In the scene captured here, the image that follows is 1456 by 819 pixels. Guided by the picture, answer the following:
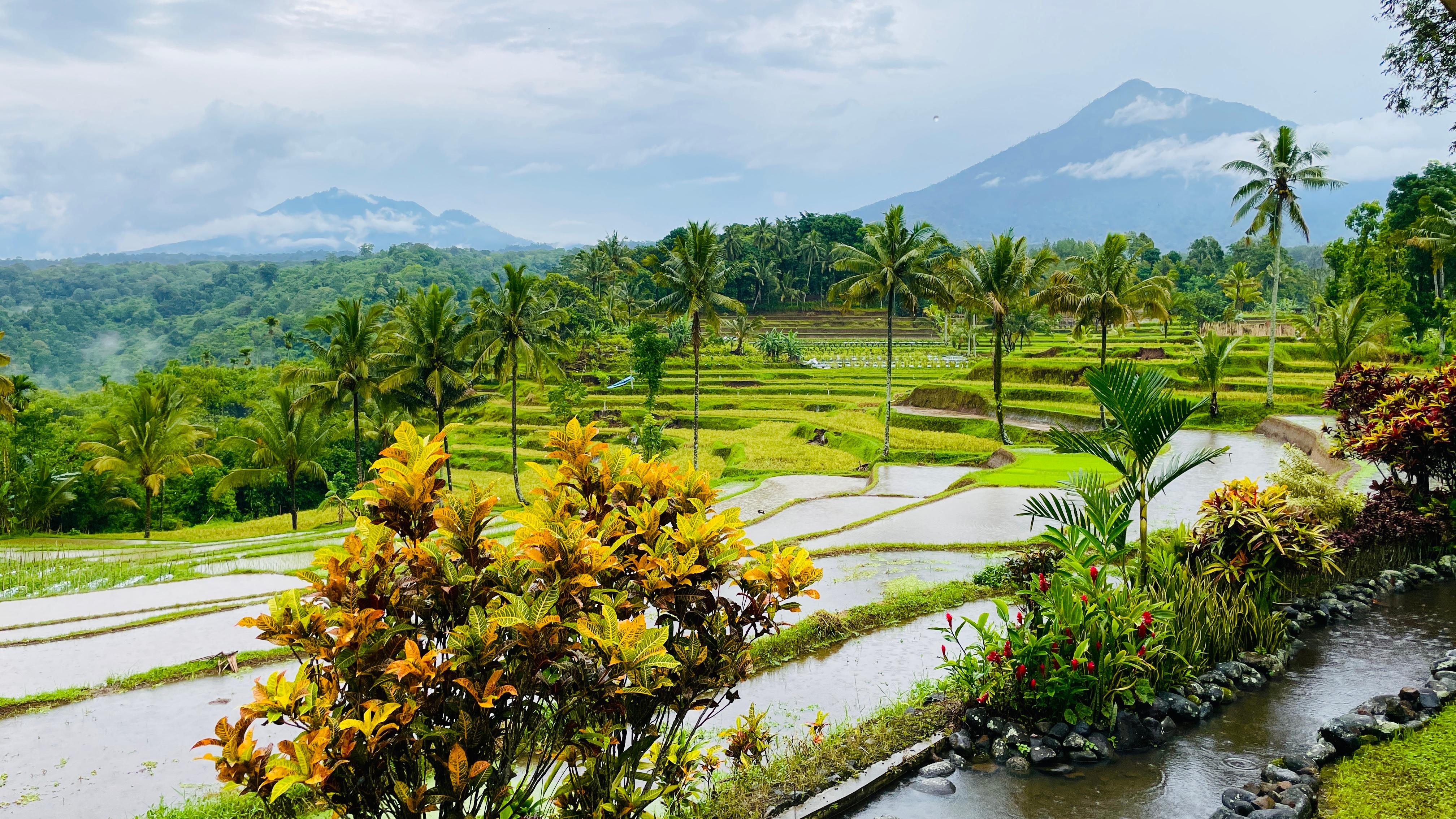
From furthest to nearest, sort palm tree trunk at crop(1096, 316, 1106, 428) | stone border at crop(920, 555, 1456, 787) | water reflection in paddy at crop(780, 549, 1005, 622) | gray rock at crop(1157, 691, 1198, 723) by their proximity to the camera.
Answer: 1. palm tree trunk at crop(1096, 316, 1106, 428)
2. water reflection in paddy at crop(780, 549, 1005, 622)
3. gray rock at crop(1157, 691, 1198, 723)
4. stone border at crop(920, 555, 1456, 787)

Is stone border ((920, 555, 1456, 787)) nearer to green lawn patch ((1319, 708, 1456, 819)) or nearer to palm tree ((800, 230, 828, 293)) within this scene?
green lawn patch ((1319, 708, 1456, 819))

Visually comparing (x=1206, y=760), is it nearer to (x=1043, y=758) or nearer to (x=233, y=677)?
(x=1043, y=758)

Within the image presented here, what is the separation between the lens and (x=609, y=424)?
40.2m

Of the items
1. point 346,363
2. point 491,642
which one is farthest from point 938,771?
point 346,363

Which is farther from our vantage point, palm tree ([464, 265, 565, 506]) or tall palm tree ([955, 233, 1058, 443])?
tall palm tree ([955, 233, 1058, 443])

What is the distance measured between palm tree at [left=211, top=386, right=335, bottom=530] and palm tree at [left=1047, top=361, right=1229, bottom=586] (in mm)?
25139

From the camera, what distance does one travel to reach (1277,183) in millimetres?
26688

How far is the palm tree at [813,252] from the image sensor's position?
3479 inches

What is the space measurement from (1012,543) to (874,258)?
1497 cm

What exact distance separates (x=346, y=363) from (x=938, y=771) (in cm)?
2670

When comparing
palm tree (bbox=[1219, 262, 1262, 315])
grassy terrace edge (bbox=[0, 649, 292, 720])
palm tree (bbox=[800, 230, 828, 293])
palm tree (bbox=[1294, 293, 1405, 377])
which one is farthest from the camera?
palm tree (bbox=[800, 230, 828, 293])

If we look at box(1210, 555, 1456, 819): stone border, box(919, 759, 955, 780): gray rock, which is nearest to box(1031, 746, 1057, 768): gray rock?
box(919, 759, 955, 780): gray rock

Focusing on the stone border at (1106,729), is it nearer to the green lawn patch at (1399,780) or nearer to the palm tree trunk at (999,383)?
the green lawn patch at (1399,780)

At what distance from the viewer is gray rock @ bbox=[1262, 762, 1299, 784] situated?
510 cm
